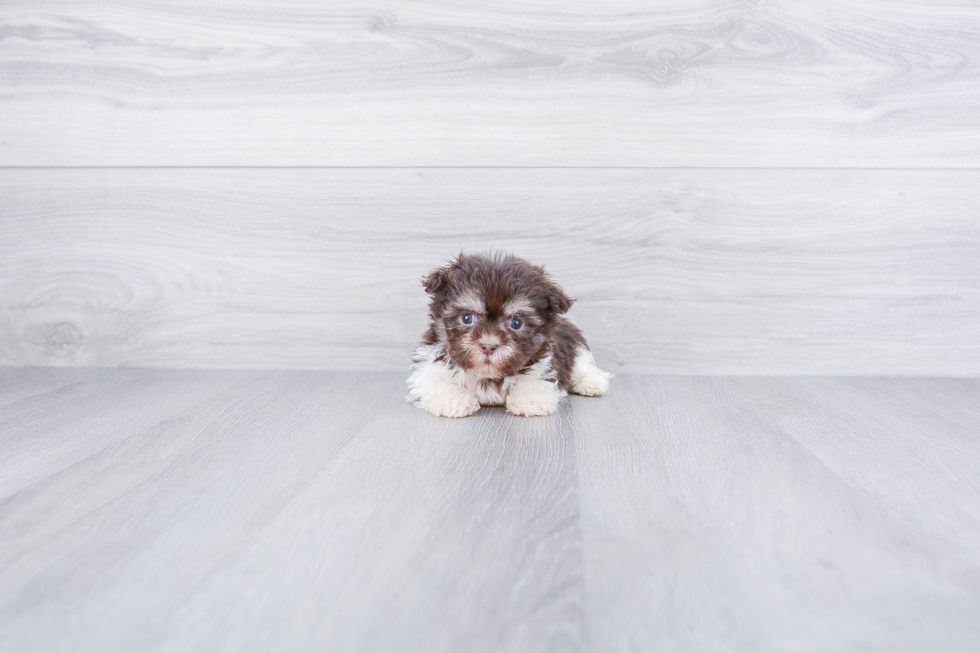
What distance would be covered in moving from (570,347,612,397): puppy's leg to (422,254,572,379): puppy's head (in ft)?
0.90

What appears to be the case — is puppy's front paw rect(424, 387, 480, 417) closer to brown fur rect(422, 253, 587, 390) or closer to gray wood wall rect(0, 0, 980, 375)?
brown fur rect(422, 253, 587, 390)

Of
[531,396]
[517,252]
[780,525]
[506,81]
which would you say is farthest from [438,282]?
[780,525]

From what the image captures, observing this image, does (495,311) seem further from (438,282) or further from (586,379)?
(586,379)

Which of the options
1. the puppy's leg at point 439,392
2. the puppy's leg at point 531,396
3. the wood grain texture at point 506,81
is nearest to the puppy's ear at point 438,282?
the puppy's leg at point 439,392

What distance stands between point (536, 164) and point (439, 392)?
2.92 ft

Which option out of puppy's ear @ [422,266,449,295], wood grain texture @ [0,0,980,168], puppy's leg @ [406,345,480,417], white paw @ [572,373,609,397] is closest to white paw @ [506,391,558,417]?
puppy's leg @ [406,345,480,417]

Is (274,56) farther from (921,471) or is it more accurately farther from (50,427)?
(921,471)

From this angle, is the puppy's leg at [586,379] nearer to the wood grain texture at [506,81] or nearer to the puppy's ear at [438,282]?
the puppy's ear at [438,282]

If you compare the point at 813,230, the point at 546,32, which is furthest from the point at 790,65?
the point at 546,32

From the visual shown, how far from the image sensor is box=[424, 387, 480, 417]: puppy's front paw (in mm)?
1680

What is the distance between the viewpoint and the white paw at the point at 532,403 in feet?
5.58

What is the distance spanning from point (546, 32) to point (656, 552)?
178 centimetres

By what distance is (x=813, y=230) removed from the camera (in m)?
2.13

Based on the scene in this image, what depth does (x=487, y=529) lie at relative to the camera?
38.3 inches
